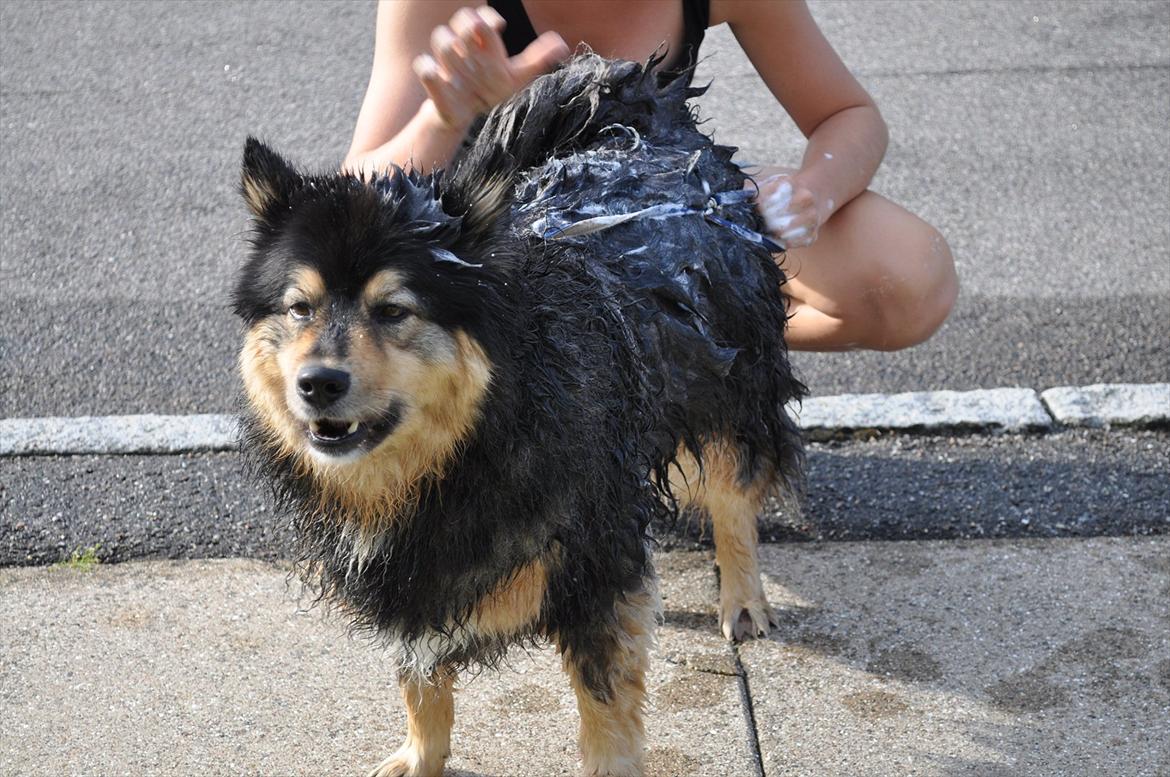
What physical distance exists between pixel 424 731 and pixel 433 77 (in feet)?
5.39

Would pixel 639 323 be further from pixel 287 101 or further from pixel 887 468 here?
pixel 287 101

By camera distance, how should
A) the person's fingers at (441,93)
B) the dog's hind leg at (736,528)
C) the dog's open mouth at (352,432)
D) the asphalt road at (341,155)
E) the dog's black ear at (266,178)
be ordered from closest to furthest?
the dog's open mouth at (352,432), the dog's black ear at (266,178), the person's fingers at (441,93), the dog's hind leg at (736,528), the asphalt road at (341,155)

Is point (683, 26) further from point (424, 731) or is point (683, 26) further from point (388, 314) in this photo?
point (424, 731)

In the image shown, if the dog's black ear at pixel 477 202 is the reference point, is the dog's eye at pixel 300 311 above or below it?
below

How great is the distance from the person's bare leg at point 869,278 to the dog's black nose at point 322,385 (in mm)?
1892

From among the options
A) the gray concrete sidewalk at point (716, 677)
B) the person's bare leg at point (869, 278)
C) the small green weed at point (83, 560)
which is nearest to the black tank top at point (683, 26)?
the person's bare leg at point (869, 278)

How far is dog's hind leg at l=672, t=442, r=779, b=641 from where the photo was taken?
3.59 meters

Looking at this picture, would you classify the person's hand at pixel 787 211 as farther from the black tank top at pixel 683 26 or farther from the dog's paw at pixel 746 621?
the dog's paw at pixel 746 621

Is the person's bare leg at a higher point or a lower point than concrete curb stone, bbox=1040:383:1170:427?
higher

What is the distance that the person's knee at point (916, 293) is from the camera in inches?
158

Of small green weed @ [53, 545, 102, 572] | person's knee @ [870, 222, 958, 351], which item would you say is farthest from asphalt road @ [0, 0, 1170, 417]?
small green weed @ [53, 545, 102, 572]

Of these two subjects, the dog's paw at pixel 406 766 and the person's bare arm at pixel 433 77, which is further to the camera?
the person's bare arm at pixel 433 77

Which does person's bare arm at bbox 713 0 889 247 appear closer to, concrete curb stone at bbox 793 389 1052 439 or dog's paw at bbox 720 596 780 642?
concrete curb stone at bbox 793 389 1052 439

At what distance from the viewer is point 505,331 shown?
257cm
